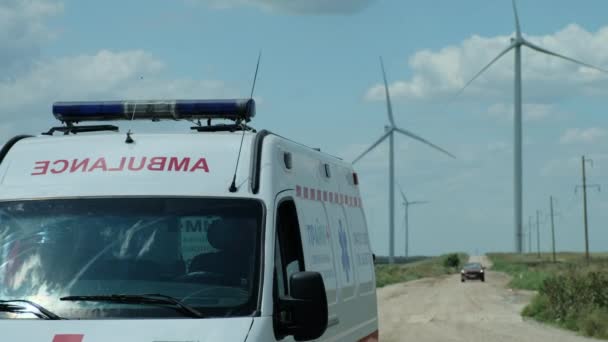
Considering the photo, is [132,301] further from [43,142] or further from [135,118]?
[135,118]

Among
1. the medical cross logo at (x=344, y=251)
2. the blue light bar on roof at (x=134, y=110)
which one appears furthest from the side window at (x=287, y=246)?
the medical cross logo at (x=344, y=251)

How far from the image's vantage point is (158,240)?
20.7 ft

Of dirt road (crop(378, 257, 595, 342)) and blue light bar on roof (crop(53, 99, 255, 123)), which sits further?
dirt road (crop(378, 257, 595, 342))

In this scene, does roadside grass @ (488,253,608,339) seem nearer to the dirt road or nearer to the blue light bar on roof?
the dirt road

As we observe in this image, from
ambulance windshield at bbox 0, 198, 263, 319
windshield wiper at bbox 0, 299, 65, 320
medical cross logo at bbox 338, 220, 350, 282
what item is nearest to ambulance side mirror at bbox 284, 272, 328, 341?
ambulance windshield at bbox 0, 198, 263, 319

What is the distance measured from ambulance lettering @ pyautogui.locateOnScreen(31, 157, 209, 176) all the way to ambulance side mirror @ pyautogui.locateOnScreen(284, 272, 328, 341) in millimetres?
1076

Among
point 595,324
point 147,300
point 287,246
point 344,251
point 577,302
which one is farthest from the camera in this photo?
point 577,302

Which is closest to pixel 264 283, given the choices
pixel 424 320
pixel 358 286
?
pixel 358 286

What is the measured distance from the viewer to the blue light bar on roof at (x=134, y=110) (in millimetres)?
7824

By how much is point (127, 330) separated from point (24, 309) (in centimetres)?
65

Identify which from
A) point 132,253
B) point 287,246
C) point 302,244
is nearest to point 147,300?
point 132,253

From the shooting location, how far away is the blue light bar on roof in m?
7.82

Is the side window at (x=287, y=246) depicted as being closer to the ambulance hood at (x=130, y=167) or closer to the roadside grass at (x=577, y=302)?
the ambulance hood at (x=130, y=167)

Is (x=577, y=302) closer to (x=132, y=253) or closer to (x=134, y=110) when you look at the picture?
(x=134, y=110)
